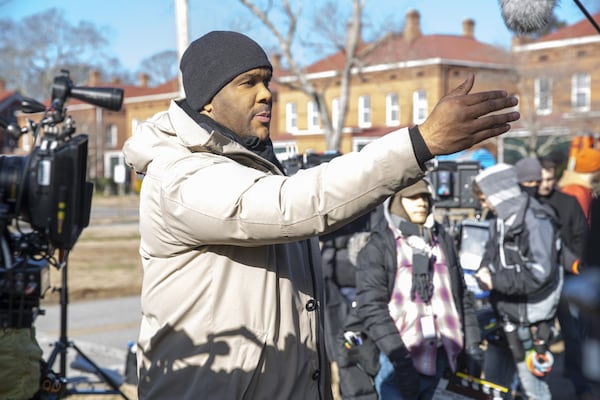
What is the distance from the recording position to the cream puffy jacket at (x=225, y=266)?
1.74m

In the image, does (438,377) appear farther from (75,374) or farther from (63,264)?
(75,374)

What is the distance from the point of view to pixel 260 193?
173 cm

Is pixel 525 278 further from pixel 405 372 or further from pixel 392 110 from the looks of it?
pixel 392 110

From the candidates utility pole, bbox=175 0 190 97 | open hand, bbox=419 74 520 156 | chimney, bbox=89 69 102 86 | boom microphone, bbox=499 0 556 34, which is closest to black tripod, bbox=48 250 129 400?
boom microphone, bbox=499 0 556 34

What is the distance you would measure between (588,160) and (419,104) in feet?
81.0

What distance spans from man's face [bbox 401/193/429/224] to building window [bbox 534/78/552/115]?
25947 millimetres

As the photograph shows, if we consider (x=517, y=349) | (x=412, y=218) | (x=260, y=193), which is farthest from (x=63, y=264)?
(x=260, y=193)

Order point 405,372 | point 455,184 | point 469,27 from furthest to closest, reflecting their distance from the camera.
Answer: point 469,27, point 455,184, point 405,372

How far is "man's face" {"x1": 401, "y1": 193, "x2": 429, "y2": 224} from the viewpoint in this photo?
13.9ft

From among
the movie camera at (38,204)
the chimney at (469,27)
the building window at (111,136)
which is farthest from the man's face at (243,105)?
the building window at (111,136)

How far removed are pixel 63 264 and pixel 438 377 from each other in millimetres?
2393

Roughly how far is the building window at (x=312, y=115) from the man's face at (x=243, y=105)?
33082mm

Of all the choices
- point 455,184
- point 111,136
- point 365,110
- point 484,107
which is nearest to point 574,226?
point 455,184

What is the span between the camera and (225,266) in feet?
6.70
